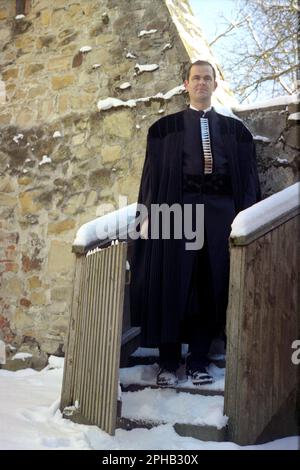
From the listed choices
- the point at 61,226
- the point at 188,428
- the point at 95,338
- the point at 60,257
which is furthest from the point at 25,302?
the point at 188,428

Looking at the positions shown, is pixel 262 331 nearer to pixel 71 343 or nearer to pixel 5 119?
pixel 71 343

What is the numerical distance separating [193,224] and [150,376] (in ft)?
2.85

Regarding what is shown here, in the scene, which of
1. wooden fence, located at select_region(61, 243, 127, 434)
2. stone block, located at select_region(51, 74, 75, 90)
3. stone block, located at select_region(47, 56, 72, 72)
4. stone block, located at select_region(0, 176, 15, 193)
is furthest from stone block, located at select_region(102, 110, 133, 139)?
wooden fence, located at select_region(61, 243, 127, 434)

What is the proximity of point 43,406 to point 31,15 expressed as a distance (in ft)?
12.4

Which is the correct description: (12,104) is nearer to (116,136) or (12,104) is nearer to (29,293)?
(116,136)

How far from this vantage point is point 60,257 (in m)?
4.70

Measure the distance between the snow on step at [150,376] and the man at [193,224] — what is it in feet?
0.17

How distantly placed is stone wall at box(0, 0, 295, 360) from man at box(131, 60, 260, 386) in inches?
36.1

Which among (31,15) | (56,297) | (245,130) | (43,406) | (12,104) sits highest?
(31,15)

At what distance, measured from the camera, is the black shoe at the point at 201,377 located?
9.39 ft

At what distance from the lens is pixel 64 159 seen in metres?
4.80

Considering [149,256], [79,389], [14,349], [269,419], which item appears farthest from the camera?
[14,349]

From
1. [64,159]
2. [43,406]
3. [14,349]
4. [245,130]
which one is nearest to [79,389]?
[43,406]

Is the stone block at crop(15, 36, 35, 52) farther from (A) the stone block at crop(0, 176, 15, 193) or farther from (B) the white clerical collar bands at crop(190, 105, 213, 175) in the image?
(B) the white clerical collar bands at crop(190, 105, 213, 175)
